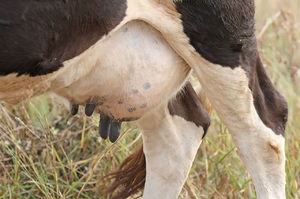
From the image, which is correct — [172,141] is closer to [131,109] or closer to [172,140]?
[172,140]

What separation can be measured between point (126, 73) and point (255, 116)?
24.1 inches

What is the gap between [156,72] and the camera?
3.35m

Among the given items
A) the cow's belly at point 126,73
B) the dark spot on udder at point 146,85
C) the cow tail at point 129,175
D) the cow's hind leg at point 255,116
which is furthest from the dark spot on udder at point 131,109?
the cow tail at point 129,175

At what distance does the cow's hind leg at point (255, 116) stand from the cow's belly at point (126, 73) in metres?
0.16

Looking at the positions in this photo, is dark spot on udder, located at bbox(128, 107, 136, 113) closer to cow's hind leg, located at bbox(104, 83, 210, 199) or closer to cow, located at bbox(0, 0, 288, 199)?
cow, located at bbox(0, 0, 288, 199)

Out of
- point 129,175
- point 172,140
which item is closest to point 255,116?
point 172,140

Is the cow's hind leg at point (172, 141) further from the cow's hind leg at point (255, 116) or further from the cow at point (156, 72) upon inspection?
the cow's hind leg at point (255, 116)

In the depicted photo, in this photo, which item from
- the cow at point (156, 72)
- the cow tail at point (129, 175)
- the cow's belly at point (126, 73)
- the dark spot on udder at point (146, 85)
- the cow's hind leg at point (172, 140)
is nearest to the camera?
the cow at point (156, 72)

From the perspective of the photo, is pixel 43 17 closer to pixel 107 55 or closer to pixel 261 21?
pixel 107 55

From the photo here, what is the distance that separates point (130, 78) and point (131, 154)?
2.72 feet

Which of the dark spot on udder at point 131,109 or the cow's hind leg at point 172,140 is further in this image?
the cow's hind leg at point 172,140

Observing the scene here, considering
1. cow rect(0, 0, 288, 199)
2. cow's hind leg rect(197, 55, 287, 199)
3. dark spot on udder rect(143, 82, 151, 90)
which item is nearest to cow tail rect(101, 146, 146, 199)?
cow rect(0, 0, 288, 199)

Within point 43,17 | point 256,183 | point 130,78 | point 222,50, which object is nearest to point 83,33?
point 43,17

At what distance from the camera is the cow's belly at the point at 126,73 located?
3166 mm
